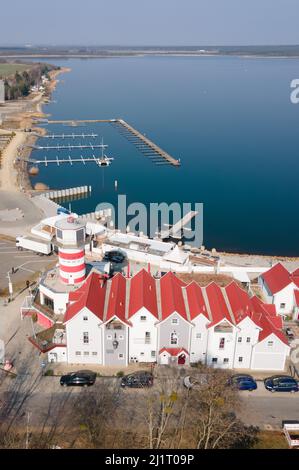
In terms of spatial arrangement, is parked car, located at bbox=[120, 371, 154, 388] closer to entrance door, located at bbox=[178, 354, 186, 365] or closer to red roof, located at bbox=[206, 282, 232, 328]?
entrance door, located at bbox=[178, 354, 186, 365]

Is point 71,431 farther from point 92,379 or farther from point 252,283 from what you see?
point 252,283

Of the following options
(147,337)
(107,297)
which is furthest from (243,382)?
(107,297)

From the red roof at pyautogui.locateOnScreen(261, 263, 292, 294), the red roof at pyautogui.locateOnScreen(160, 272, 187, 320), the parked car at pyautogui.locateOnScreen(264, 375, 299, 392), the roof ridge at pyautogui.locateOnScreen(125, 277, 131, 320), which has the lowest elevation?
the parked car at pyautogui.locateOnScreen(264, 375, 299, 392)

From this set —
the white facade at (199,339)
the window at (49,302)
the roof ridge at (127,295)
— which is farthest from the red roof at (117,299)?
the window at (49,302)

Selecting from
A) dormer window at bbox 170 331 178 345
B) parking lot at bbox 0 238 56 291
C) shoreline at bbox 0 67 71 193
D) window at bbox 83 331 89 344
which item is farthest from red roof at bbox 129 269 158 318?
shoreline at bbox 0 67 71 193

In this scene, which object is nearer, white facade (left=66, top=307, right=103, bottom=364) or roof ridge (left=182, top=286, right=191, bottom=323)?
white facade (left=66, top=307, right=103, bottom=364)

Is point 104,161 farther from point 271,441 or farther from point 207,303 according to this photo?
point 271,441

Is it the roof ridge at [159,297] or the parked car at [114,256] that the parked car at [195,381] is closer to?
the roof ridge at [159,297]
